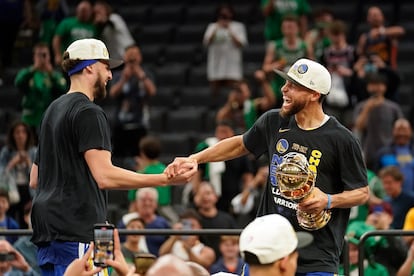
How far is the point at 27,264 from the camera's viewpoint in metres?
10.3

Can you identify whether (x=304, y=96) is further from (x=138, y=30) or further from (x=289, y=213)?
(x=138, y=30)

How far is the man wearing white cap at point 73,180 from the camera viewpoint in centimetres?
727

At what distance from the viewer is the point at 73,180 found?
7359 millimetres

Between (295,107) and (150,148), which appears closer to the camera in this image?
(295,107)

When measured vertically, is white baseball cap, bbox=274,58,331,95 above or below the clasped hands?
above

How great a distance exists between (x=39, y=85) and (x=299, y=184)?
7.88 m

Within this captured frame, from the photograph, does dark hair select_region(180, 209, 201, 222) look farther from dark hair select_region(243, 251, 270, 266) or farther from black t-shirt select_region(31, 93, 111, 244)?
dark hair select_region(243, 251, 270, 266)

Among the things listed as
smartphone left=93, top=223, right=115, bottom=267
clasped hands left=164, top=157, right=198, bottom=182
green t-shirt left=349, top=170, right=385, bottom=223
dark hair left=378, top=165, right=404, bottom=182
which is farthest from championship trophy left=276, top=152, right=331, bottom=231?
dark hair left=378, top=165, right=404, bottom=182

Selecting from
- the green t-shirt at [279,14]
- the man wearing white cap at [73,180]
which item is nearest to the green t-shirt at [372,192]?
the green t-shirt at [279,14]

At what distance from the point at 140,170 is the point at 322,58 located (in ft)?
10.8

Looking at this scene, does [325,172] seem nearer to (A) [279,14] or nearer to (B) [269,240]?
(B) [269,240]

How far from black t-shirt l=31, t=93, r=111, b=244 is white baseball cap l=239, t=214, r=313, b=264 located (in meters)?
1.87

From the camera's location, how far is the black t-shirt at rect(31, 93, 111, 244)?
7.33 meters

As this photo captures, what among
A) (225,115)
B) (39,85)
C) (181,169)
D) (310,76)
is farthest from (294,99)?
(39,85)
